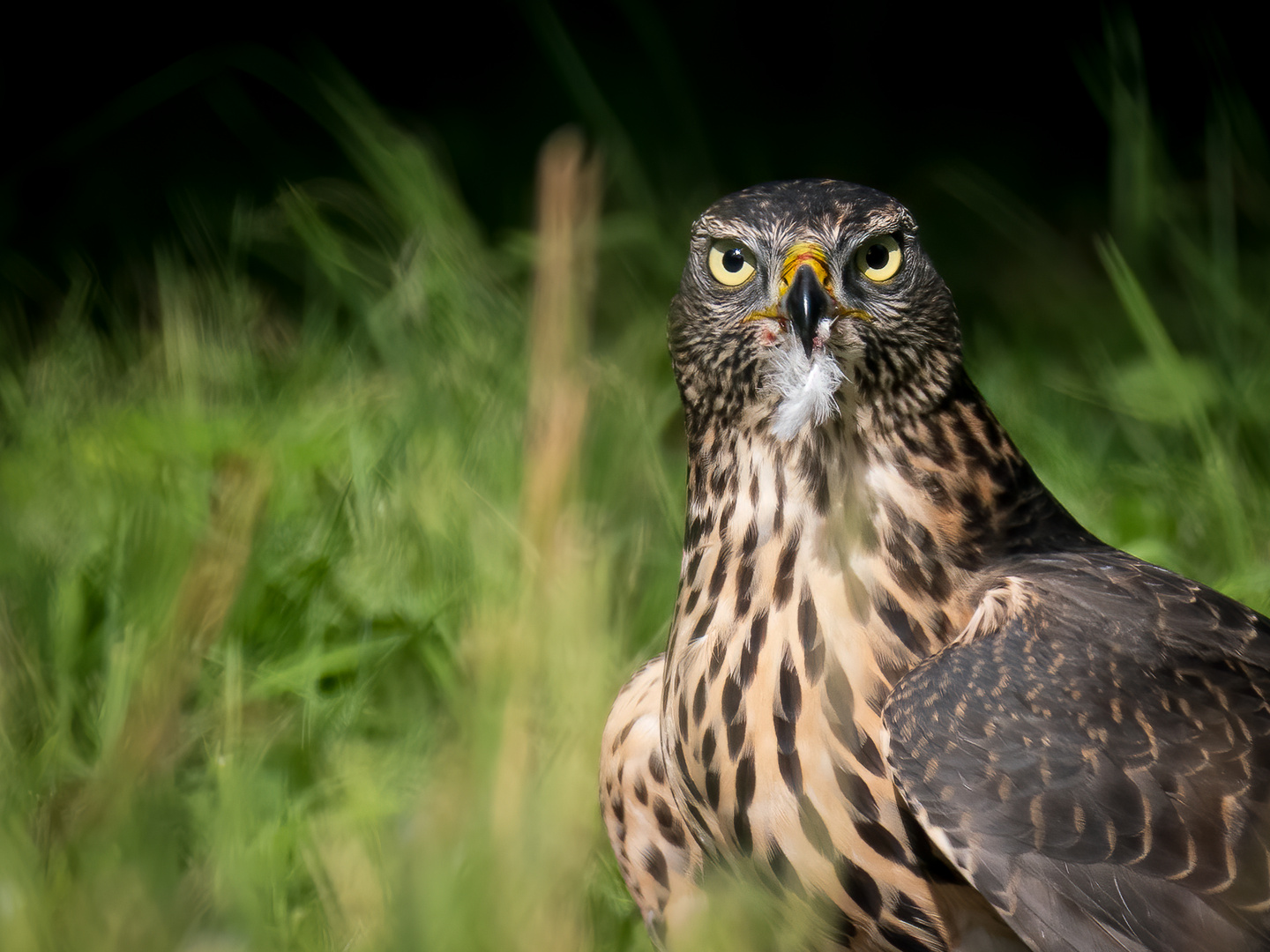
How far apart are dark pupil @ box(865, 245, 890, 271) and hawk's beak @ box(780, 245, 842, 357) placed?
111 mm

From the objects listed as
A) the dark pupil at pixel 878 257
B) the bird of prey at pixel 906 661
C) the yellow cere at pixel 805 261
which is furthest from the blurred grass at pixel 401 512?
the dark pupil at pixel 878 257

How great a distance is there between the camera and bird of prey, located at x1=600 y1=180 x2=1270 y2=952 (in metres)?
1.68

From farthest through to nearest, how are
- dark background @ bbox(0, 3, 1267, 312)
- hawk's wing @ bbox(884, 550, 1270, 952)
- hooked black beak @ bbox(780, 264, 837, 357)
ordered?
dark background @ bbox(0, 3, 1267, 312) < hooked black beak @ bbox(780, 264, 837, 357) < hawk's wing @ bbox(884, 550, 1270, 952)

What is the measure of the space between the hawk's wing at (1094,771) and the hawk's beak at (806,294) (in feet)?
1.55

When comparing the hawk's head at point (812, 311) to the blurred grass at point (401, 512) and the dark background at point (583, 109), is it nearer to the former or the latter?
the blurred grass at point (401, 512)

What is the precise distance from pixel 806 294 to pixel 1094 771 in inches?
29.0

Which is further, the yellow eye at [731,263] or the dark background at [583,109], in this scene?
the dark background at [583,109]

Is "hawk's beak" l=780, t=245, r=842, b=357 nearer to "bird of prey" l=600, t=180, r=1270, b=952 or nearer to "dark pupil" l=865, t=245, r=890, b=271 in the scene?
"bird of prey" l=600, t=180, r=1270, b=952

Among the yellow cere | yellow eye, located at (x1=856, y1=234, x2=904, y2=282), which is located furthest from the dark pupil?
the yellow cere

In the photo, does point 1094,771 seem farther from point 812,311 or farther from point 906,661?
point 812,311

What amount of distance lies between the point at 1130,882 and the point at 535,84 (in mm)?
5233

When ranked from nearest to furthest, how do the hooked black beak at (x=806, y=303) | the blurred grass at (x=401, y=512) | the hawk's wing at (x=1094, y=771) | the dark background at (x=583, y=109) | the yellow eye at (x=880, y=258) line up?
1. the blurred grass at (x=401, y=512)
2. the hawk's wing at (x=1094, y=771)
3. the hooked black beak at (x=806, y=303)
4. the yellow eye at (x=880, y=258)
5. the dark background at (x=583, y=109)

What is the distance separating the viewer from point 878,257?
2.05m

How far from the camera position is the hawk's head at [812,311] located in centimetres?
195
